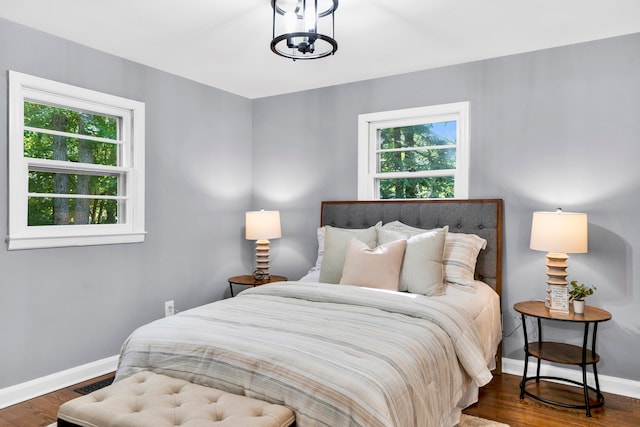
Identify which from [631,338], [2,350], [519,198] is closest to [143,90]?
[2,350]

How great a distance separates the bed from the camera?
5.28 feet

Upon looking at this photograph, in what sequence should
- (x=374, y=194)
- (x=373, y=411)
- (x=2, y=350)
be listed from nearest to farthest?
(x=373, y=411) < (x=2, y=350) < (x=374, y=194)

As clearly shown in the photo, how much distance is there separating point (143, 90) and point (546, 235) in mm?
3236

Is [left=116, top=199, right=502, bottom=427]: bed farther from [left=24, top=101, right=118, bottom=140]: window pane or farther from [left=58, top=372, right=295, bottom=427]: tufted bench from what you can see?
[left=24, top=101, right=118, bottom=140]: window pane

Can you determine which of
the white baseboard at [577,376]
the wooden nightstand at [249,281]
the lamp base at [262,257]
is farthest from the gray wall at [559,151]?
the wooden nightstand at [249,281]

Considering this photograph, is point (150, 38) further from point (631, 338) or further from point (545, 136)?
point (631, 338)

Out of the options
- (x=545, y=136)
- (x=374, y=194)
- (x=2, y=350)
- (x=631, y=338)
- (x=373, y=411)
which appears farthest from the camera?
(x=374, y=194)

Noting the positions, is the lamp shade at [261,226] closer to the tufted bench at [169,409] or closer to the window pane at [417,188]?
the window pane at [417,188]

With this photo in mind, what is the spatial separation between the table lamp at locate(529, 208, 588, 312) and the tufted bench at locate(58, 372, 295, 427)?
6.74 feet

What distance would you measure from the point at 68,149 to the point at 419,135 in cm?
279

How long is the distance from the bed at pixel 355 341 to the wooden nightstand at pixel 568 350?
0.81 ft

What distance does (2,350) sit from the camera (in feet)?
8.87

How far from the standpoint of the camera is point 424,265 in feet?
9.17

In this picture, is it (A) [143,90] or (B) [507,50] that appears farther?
(A) [143,90]
